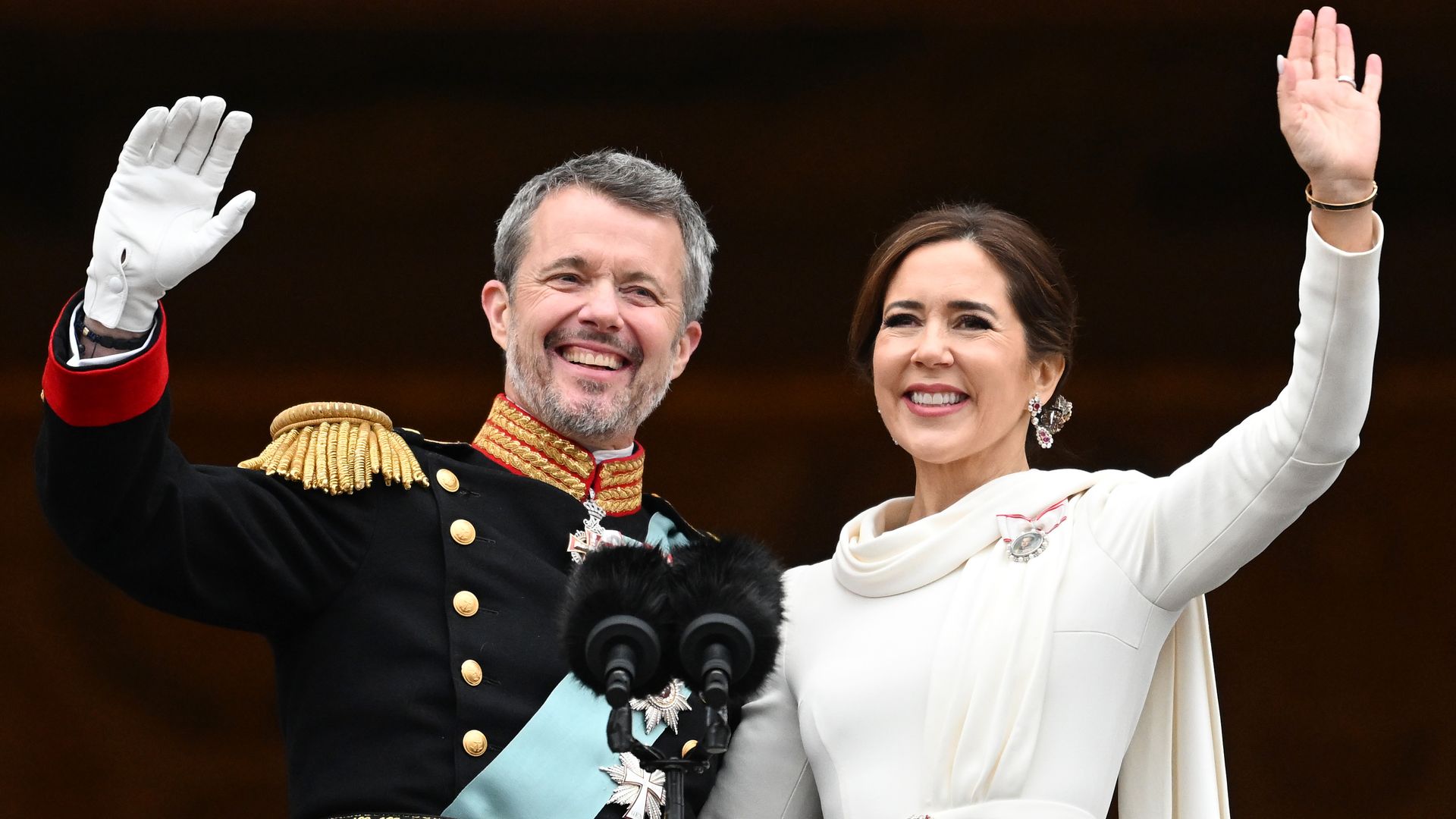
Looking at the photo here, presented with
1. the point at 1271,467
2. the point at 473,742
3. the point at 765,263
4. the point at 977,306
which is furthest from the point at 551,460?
the point at 765,263

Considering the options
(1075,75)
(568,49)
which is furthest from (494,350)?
(1075,75)

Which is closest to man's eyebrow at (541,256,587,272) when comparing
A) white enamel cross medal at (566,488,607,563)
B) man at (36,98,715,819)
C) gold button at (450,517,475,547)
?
man at (36,98,715,819)

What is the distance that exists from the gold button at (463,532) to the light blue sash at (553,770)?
0.23 m

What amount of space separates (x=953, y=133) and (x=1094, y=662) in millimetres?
2603

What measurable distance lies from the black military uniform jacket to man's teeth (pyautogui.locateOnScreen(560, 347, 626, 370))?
23 centimetres

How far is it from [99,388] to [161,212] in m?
0.23

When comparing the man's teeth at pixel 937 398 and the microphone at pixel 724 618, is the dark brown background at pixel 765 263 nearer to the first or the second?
the man's teeth at pixel 937 398

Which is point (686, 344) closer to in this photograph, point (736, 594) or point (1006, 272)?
point (1006, 272)

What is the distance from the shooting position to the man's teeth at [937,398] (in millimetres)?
2857

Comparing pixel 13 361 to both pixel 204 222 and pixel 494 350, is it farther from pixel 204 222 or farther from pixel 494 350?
pixel 204 222

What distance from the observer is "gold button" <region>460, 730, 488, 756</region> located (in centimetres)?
273

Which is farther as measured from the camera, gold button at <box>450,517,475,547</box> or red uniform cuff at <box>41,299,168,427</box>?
gold button at <box>450,517,475,547</box>

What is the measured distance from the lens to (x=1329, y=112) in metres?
2.41

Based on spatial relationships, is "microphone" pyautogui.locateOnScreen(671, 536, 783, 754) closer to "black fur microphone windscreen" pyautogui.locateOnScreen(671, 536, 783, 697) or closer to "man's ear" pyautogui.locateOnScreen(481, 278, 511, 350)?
"black fur microphone windscreen" pyautogui.locateOnScreen(671, 536, 783, 697)
